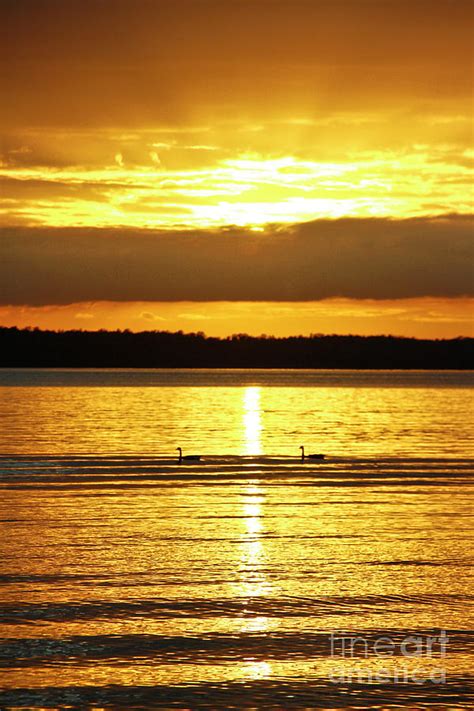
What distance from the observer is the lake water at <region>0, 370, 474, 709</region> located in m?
17.5

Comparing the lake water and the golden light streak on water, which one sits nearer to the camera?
the lake water

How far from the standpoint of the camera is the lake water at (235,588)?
17.5m

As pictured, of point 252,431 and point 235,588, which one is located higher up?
point 252,431

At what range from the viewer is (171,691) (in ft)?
56.1

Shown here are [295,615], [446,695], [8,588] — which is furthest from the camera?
[8,588]

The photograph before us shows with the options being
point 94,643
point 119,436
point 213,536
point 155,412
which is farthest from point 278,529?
point 155,412

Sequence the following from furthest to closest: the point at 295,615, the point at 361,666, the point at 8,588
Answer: the point at 8,588 < the point at 295,615 < the point at 361,666

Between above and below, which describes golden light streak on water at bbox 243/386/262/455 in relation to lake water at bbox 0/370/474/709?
above

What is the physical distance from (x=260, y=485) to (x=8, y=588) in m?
23.3

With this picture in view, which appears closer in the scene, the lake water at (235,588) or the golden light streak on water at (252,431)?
the lake water at (235,588)

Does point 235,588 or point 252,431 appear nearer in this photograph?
point 235,588

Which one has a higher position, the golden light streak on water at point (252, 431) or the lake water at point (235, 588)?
the golden light streak on water at point (252, 431)

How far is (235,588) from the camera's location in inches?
952

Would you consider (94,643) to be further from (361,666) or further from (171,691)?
(361,666)
